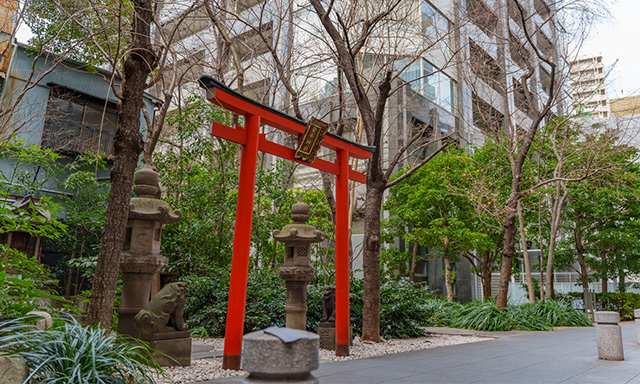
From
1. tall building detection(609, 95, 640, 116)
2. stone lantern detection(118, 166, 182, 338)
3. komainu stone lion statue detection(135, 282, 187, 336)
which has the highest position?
tall building detection(609, 95, 640, 116)

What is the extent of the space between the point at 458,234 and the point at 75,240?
14.1m

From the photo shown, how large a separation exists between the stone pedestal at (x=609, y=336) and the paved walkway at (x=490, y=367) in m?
0.21

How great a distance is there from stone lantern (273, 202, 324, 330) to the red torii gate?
2.10 ft

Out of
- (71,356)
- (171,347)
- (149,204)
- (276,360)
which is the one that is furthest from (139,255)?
→ (276,360)

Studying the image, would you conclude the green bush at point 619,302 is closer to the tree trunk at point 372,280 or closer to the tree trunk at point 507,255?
the tree trunk at point 507,255

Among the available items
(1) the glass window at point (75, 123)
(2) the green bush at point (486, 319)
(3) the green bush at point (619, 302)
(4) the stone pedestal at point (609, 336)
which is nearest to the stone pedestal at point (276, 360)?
(4) the stone pedestal at point (609, 336)

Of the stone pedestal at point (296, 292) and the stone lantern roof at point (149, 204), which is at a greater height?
the stone lantern roof at point (149, 204)

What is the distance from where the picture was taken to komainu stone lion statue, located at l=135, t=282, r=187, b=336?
246 inches

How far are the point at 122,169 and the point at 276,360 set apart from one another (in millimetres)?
4409

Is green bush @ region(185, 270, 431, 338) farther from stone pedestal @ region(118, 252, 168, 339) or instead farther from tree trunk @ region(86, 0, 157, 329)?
tree trunk @ region(86, 0, 157, 329)

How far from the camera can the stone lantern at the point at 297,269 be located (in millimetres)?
8773

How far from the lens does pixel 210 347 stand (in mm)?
9102

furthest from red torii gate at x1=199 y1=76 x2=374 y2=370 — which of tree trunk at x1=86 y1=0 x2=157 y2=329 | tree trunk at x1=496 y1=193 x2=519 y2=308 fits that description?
tree trunk at x1=496 y1=193 x2=519 y2=308

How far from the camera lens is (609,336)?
8195 mm
